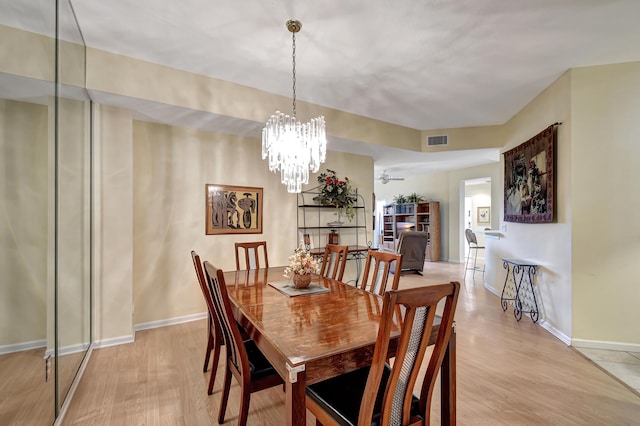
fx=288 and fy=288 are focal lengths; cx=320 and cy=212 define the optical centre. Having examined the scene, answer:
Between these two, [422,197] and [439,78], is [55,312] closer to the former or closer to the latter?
[439,78]

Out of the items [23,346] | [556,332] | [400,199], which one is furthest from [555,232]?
[400,199]

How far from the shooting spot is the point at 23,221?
157 centimetres

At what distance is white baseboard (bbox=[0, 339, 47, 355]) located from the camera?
4.61 ft

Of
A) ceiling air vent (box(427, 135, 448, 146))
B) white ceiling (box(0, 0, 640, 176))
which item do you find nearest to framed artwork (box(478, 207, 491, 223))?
ceiling air vent (box(427, 135, 448, 146))

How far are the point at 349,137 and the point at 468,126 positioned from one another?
2.24m

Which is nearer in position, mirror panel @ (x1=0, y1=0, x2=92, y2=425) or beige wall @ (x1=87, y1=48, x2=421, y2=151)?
mirror panel @ (x1=0, y1=0, x2=92, y2=425)

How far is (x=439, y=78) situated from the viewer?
Answer: 327 cm

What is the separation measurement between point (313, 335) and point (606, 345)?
3.32m

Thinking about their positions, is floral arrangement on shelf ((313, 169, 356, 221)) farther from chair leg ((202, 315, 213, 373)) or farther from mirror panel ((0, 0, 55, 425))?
mirror panel ((0, 0, 55, 425))

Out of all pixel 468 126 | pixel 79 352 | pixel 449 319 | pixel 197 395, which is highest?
pixel 468 126

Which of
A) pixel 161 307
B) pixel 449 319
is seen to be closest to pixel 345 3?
pixel 449 319

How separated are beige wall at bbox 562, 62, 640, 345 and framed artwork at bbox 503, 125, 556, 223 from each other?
0.32m

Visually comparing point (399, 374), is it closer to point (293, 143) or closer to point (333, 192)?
point (293, 143)

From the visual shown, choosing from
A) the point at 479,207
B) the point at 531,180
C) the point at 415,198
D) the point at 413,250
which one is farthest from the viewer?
the point at 479,207
